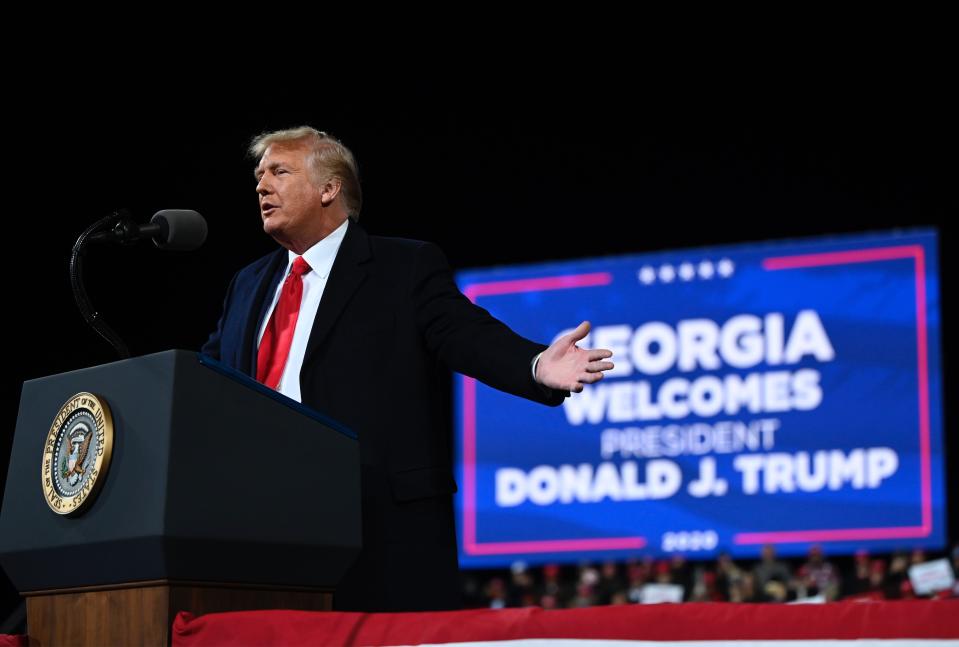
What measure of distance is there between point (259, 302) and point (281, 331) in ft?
0.25

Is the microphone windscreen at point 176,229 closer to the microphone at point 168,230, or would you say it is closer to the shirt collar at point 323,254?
the microphone at point 168,230

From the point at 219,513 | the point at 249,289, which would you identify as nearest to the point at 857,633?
the point at 219,513

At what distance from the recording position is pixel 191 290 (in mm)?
7109

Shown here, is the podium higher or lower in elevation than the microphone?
lower

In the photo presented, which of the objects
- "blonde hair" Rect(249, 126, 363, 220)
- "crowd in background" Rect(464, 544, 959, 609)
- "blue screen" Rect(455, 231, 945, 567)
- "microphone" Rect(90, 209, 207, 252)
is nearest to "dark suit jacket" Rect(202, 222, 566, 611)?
"blonde hair" Rect(249, 126, 363, 220)

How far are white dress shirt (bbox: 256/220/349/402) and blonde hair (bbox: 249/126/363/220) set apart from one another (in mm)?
56

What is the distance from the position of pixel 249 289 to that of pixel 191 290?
542cm

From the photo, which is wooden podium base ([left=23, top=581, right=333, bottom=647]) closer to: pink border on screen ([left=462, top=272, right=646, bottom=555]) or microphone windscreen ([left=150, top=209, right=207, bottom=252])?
microphone windscreen ([left=150, top=209, right=207, bottom=252])

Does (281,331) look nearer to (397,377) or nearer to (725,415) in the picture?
(397,377)

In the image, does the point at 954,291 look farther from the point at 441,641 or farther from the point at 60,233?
the point at 441,641

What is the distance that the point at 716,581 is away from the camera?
6730 millimetres

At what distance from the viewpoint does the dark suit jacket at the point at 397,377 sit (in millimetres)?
1542

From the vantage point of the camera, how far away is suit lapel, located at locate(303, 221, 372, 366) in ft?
5.44

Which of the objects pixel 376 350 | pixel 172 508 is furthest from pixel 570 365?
pixel 172 508
